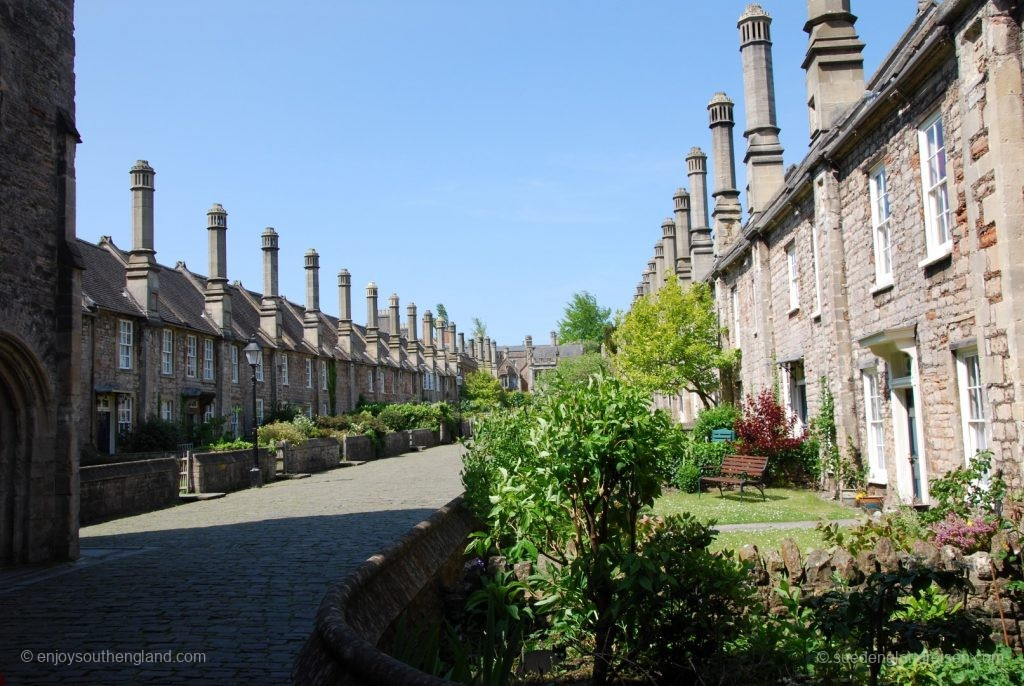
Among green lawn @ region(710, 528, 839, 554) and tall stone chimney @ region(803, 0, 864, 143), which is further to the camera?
tall stone chimney @ region(803, 0, 864, 143)

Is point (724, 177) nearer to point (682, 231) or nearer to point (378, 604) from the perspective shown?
point (682, 231)

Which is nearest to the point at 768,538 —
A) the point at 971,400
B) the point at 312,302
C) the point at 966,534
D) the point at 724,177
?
the point at 966,534

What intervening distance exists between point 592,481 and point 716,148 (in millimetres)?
25569

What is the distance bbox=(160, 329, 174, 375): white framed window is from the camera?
33.9 metres

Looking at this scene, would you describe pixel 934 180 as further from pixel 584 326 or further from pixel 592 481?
pixel 584 326

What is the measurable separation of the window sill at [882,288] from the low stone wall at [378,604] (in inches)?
321

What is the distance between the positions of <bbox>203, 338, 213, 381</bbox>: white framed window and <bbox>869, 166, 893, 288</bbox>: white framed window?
3127cm

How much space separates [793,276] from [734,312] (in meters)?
7.85

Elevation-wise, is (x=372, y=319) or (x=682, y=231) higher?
(x=682, y=231)

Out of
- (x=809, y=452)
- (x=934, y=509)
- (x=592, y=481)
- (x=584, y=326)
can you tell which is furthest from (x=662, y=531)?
(x=584, y=326)

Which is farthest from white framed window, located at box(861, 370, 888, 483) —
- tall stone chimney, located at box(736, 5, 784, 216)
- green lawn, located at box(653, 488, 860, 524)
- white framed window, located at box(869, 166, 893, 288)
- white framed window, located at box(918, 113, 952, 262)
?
tall stone chimney, located at box(736, 5, 784, 216)

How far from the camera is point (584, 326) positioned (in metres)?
80.8

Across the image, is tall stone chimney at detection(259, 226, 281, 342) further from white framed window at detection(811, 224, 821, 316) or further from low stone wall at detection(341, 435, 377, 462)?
white framed window at detection(811, 224, 821, 316)

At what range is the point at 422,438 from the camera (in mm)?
48844
